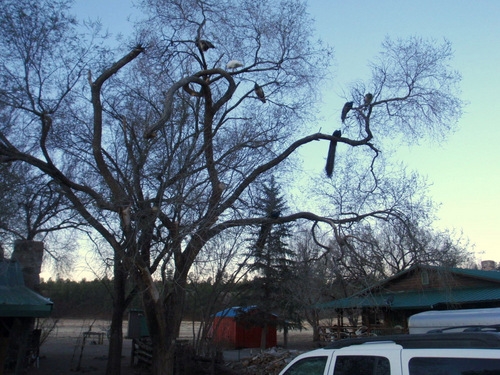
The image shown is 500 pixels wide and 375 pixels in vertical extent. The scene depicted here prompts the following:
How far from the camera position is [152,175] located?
11.6 meters

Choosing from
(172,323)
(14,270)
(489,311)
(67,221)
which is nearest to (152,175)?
(172,323)

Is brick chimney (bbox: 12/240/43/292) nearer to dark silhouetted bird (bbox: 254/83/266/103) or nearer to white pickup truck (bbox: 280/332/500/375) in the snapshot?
dark silhouetted bird (bbox: 254/83/266/103)

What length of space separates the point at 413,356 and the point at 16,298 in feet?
35.9

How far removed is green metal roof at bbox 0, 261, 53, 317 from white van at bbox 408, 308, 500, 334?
9.17 m

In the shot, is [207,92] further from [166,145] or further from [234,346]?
[234,346]

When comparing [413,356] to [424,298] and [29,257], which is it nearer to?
[29,257]

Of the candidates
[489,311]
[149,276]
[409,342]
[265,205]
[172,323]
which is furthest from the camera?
[265,205]

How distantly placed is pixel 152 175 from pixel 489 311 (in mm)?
8182

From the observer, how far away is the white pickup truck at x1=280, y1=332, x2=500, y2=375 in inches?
126

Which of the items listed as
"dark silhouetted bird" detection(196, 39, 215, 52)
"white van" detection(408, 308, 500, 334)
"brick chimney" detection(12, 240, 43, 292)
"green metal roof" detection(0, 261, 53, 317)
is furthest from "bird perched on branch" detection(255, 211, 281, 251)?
"brick chimney" detection(12, 240, 43, 292)

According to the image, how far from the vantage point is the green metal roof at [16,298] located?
1129 cm

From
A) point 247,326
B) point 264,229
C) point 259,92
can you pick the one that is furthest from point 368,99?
point 247,326

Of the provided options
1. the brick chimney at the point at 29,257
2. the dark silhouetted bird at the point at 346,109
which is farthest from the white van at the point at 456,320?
the brick chimney at the point at 29,257

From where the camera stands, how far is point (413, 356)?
3623mm
